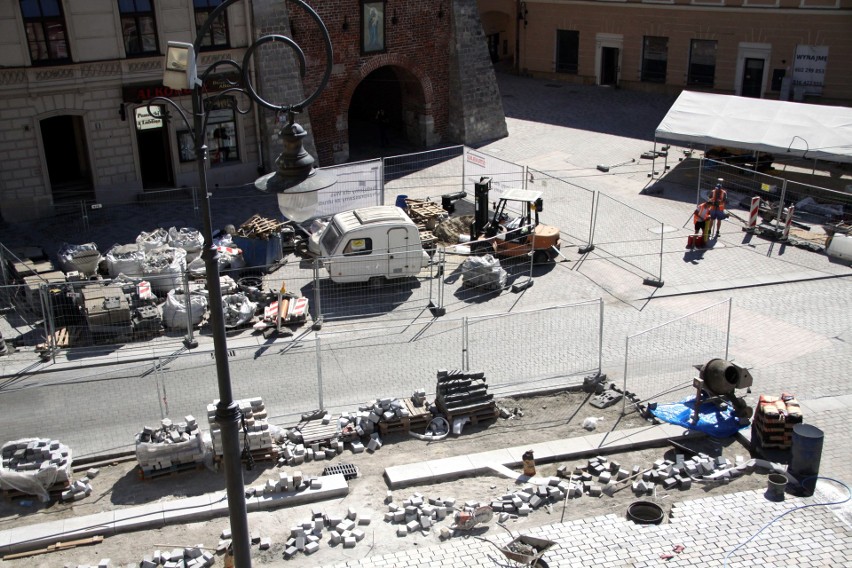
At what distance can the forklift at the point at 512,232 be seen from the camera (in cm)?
2164

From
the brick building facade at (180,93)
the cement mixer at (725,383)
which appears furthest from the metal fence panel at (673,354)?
the brick building facade at (180,93)

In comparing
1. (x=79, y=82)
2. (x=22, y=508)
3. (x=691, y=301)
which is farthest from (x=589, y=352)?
(x=79, y=82)

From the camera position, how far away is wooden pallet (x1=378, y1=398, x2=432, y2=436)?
15.1 meters

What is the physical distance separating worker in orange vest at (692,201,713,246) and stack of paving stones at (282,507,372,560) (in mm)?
13229

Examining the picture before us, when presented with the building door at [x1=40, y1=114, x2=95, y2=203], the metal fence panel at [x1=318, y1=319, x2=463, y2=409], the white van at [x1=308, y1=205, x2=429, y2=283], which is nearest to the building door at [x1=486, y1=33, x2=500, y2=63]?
the building door at [x1=40, y1=114, x2=95, y2=203]

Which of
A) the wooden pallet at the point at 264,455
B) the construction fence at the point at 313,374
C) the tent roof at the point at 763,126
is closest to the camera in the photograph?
the wooden pallet at the point at 264,455

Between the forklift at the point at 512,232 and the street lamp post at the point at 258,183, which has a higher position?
the street lamp post at the point at 258,183

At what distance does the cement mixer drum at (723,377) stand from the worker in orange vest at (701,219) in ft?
26.6

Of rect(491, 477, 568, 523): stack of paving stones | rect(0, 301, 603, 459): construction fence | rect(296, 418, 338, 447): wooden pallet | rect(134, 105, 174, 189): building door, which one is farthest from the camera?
rect(134, 105, 174, 189): building door

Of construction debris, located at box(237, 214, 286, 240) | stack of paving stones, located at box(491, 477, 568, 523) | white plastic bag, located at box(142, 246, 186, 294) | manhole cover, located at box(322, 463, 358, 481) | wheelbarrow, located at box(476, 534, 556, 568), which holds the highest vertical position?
construction debris, located at box(237, 214, 286, 240)

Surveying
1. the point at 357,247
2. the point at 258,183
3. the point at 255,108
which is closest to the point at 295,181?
the point at 258,183

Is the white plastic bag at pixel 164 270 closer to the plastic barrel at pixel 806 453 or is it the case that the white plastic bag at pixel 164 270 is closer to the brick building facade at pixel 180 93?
the brick building facade at pixel 180 93

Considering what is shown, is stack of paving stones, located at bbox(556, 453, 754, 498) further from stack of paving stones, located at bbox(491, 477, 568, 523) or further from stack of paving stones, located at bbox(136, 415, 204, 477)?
stack of paving stones, located at bbox(136, 415, 204, 477)

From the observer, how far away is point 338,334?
61.1 ft
